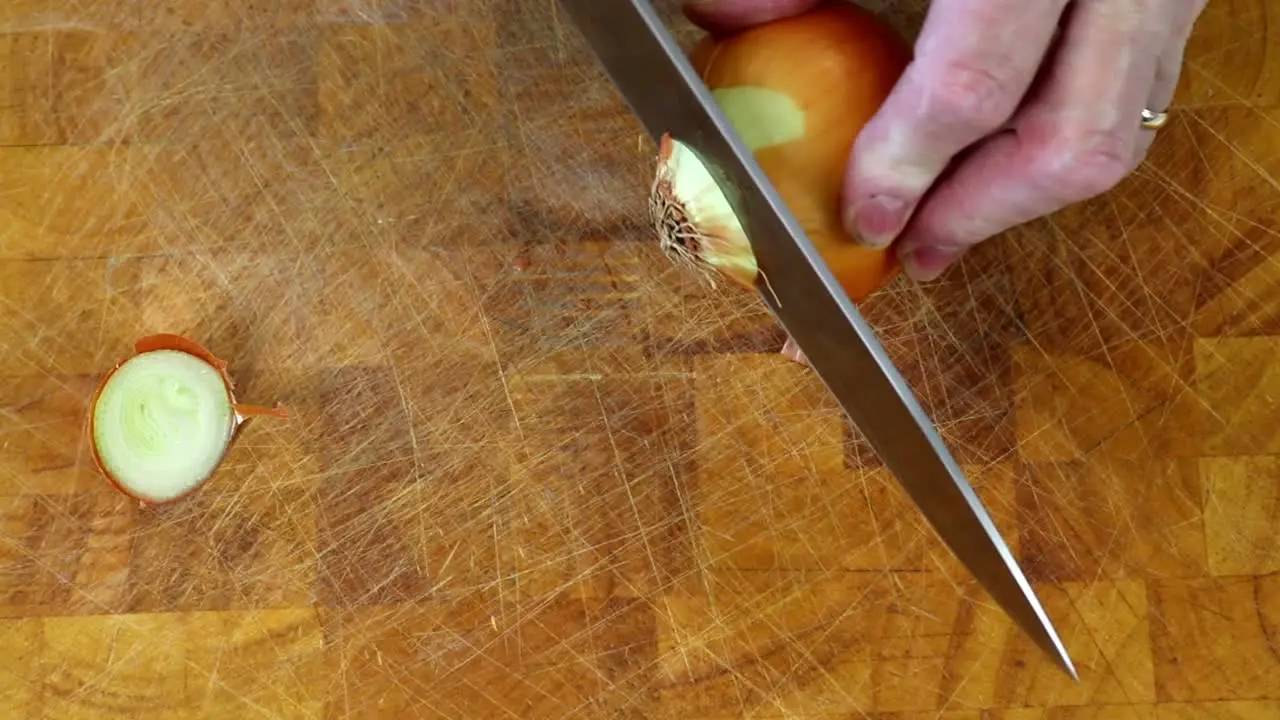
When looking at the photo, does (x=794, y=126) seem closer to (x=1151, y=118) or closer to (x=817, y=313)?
(x=817, y=313)

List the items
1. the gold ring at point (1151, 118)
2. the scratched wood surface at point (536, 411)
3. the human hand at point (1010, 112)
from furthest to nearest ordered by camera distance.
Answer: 1. the scratched wood surface at point (536, 411)
2. the gold ring at point (1151, 118)
3. the human hand at point (1010, 112)

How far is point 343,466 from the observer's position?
1.13m

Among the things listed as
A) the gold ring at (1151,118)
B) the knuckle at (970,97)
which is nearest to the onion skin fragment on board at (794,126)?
the knuckle at (970,97)

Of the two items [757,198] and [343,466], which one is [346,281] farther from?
[757,198]

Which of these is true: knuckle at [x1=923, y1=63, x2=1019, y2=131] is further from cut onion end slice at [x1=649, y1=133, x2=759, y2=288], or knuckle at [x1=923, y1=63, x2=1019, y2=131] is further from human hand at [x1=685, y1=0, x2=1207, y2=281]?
cut onion end slice at [x1=649, y1=133, x2=759, y2=288]

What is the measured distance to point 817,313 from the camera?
0.91 m

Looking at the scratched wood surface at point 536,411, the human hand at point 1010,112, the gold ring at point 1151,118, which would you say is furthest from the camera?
the scratched wood surface at point 536,411

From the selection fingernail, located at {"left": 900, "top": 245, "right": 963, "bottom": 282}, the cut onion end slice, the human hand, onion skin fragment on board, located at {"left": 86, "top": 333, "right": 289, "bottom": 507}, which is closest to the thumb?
the human hand

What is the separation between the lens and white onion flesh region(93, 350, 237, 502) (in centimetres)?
110

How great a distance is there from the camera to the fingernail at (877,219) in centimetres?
89

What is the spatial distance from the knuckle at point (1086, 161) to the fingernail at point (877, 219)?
12 cm

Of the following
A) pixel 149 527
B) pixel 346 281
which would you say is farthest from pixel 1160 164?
pixel 149 527

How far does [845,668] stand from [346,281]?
71 centimetres

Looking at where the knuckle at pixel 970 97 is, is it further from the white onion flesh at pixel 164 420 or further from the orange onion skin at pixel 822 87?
the white onion flesh at pixel 164 420
